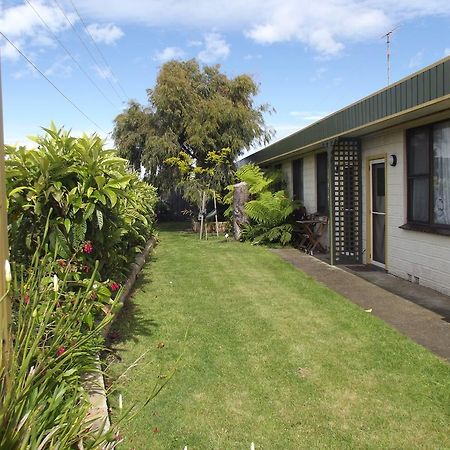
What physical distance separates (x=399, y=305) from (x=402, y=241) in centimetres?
198

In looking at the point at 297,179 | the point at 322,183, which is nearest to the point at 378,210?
the point at 322,183

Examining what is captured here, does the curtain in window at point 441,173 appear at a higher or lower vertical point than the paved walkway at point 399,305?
higher

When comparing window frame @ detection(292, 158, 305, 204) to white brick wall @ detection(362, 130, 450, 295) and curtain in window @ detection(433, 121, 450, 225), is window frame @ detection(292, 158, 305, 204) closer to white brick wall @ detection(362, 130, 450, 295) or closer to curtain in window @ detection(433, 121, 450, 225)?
white brick wall @ detection(362, 130, 450, 295)

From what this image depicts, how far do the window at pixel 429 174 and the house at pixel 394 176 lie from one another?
0.05 ft

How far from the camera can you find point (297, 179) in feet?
45.3

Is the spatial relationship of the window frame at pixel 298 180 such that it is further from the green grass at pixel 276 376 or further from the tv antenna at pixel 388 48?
the green grass at pixel 276 376

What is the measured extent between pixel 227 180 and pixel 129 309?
11.3 meters

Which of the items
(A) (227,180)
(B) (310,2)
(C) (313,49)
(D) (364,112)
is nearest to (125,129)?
(A) (227,180)

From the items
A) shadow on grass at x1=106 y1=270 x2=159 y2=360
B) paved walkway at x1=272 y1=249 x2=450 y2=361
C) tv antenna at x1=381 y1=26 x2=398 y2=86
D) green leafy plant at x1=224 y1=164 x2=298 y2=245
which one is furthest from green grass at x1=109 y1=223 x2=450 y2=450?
tv antenna at x1=381 y1=26 x2=398 y2=86

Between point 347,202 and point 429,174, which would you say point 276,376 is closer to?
point 429,174

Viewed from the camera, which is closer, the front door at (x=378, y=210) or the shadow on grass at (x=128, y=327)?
the shadow on grass at (x=128, y=327)

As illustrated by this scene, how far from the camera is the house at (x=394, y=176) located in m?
6.43

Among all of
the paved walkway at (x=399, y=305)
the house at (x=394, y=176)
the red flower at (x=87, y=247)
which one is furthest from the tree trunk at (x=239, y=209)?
the red flower at (x=87, y=247)

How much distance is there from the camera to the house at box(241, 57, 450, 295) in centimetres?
643
